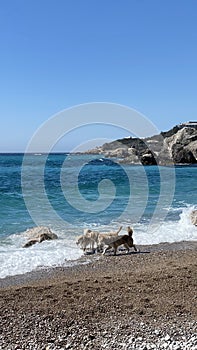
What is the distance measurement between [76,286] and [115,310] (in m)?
1.65

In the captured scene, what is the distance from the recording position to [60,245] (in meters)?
14.1

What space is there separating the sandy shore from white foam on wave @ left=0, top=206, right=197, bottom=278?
102cm

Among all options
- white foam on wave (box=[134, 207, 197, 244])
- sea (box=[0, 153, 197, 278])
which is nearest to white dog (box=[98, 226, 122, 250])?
sea (box=[0, 153, 197, 278])

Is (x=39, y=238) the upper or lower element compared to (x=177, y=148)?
lower

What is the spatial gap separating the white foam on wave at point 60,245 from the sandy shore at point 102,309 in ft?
3.34

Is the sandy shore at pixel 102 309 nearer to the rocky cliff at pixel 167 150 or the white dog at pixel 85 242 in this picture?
the white dog at pixel 85 242

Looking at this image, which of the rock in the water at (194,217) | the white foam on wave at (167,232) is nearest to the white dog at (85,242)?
the white foam on wave at (167,232)

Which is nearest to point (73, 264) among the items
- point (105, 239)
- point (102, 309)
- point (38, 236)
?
point (105, 239)

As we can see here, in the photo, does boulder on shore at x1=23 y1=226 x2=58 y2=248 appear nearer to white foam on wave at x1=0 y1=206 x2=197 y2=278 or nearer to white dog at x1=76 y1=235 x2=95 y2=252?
white foam on wave at x1=0 y1=206 x2=197 y2=278

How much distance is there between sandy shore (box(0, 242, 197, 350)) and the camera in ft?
21.1

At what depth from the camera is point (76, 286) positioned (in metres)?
8.87

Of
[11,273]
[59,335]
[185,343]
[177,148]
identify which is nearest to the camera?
[185,343]

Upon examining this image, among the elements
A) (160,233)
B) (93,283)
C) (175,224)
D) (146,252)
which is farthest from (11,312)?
(175,224)

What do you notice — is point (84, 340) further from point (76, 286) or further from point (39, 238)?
point (39, 238)
